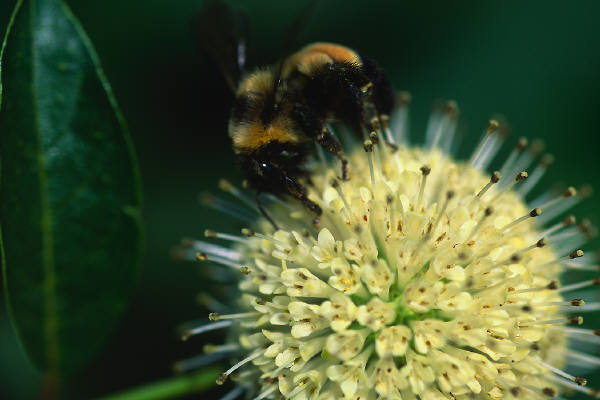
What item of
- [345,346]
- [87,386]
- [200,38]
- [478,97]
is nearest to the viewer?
[345,346]

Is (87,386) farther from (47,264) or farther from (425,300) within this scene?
(425,300)

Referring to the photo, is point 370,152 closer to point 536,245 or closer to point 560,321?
→ point 536,245

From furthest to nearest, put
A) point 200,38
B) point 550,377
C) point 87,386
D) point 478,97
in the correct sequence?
point 478,97
point 87,386
point 200,38
point 550,377

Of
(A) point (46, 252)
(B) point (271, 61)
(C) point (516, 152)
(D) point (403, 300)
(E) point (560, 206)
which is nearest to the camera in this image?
(D) point (403, 300)

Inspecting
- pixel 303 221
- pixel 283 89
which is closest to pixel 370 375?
pixel 303 221

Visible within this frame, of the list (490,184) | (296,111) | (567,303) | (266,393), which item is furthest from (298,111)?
(567,303)

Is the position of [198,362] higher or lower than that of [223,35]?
lower

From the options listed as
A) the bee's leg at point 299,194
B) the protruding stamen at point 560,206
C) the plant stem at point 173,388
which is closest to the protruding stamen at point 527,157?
the protruding stamen at point 560,206
